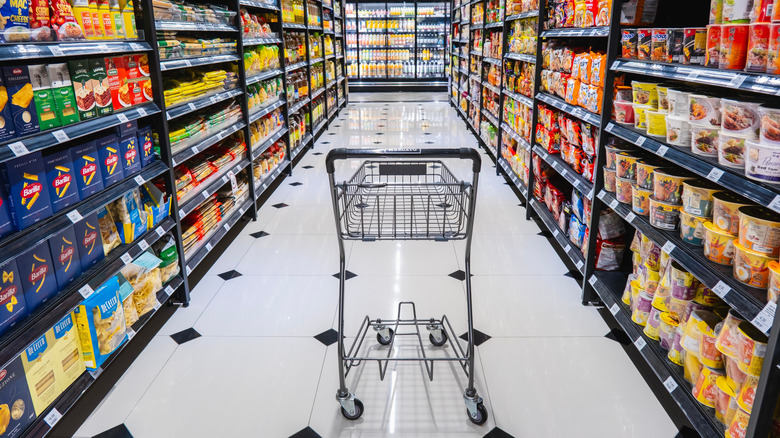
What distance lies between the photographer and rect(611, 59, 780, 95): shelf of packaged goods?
4.91 ft

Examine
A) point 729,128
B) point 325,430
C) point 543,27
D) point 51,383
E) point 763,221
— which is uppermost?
point 543,27

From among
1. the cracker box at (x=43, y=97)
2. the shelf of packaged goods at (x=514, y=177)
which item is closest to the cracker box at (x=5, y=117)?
the cracker box at (x=43, y=97)

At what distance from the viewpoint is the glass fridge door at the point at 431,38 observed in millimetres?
14680

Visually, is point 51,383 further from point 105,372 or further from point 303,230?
point 303,230

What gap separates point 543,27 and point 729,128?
2.56 meters

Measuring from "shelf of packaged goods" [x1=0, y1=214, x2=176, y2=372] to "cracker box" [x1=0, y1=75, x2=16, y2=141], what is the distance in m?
0.37

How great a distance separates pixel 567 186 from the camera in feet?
13.0

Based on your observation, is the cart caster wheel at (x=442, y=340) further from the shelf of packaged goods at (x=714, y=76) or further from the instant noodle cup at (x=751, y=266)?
the shelf of packaged goods at (x=714, y=76)

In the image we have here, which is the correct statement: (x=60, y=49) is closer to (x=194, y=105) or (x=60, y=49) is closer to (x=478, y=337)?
(x=194, y=105)

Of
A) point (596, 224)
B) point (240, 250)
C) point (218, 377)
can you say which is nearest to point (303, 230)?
point (240, 250)

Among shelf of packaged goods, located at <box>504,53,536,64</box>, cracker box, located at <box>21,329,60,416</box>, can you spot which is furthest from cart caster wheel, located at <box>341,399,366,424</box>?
shelf of packaged goods, located at <box>504,53,536,64</box>

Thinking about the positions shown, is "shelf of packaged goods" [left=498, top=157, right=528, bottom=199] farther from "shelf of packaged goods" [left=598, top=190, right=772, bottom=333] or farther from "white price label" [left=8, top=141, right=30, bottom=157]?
"white price label" [left=8, top=141, right=30, bottom=157]

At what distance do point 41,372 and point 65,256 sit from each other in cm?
45


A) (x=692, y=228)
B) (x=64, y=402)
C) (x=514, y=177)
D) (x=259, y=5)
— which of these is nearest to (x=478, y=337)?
(x=692, y=228)
